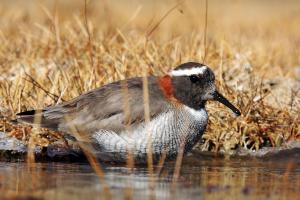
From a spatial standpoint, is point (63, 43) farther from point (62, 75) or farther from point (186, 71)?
point (186, 71)

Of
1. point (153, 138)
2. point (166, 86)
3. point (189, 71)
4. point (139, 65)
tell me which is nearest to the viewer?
point (153, 138)

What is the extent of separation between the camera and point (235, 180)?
6.86m

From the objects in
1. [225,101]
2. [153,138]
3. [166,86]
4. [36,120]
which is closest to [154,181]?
[153,138]

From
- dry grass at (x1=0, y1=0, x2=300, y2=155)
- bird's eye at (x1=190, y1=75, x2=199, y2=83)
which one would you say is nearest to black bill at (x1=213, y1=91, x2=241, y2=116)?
bird's eye at (x1=190, y1=75, x2=199, y2=83)

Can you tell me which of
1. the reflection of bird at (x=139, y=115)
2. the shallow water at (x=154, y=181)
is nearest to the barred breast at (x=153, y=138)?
the reflection of bird at (x=139, y=115)

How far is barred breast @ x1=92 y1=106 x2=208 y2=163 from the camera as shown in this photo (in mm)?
7488

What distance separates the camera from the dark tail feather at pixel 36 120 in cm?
779

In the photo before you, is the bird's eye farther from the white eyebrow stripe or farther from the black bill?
the black bill

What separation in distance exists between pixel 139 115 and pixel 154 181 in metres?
1.10

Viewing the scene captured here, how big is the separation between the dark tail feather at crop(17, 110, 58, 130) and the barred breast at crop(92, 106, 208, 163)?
1.34ft

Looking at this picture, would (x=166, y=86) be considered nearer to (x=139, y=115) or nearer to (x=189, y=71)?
(x=189, y=71)

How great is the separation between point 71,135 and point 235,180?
169 cm

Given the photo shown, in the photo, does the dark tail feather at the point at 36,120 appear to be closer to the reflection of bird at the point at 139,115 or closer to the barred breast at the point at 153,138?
the reflection of bird at the point at 139,115

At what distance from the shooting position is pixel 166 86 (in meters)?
7.94
